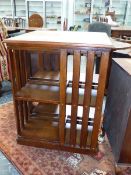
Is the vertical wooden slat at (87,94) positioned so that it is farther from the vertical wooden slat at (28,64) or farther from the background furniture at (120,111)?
the vertical wooden slat at (28,64)

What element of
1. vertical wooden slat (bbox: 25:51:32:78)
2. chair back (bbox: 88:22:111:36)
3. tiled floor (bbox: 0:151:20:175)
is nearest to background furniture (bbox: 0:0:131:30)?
chair back (bbox: 88:22:111:36)

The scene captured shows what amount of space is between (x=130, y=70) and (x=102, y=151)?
2.55 feet

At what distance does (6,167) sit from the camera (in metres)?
1.37

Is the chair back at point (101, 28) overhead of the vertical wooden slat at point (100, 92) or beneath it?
overhead

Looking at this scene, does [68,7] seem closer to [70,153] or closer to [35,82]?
[35,82]

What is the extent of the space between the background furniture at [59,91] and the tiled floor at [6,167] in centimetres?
19

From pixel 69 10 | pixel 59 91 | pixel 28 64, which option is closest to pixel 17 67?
pixel 28 64

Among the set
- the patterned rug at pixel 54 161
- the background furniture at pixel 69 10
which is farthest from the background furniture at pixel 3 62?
the background furniture at pixel 69 10

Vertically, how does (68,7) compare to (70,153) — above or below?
above

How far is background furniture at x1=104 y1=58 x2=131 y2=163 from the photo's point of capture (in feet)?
3.66

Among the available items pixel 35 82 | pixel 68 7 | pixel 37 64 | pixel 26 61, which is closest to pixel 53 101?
pixel 35 82

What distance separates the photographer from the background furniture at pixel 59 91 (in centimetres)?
117

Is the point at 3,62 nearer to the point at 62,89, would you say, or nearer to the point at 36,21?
the point at 62,89

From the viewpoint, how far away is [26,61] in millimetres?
1510
